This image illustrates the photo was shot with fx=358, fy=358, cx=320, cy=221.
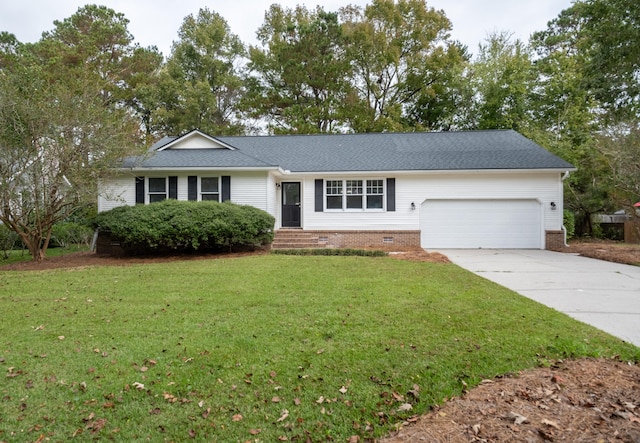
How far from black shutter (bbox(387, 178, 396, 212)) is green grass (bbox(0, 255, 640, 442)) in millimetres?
8089

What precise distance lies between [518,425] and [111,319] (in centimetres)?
440

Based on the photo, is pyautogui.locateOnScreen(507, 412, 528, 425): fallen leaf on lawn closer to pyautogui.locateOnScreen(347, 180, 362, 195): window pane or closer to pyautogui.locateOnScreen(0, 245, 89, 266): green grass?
pyautogui.locateOnScreen(347, 180, 362, 195): window pane

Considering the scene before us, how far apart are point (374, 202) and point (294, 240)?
11.6ft

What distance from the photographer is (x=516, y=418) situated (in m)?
2.28

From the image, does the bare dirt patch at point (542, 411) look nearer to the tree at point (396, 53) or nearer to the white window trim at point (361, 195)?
the white window trim at point (361, 195)

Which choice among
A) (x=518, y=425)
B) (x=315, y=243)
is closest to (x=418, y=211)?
(x=315, y=243)

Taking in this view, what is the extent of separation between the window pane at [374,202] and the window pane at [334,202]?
1.13 metres

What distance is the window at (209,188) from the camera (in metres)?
13.1

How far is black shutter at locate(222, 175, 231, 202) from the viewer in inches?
509

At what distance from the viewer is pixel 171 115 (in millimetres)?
24047

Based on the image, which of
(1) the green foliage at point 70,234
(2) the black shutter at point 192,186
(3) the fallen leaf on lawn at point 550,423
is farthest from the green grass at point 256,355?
(1) the green foliage at point 70,234

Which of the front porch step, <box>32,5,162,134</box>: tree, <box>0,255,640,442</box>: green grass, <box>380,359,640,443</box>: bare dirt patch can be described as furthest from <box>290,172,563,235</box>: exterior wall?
<box>32,5,162,134</box>: tree

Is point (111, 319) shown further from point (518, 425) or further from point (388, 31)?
point (388, 31)

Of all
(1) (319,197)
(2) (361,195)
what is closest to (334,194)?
(1) (319,197)
